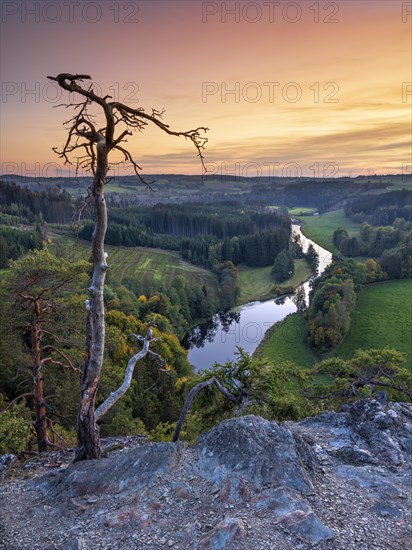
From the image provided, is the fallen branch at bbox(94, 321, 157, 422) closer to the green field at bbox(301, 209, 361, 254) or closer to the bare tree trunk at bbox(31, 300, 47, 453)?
the bare tree trunk at bbox(31, 300, 47, 453)

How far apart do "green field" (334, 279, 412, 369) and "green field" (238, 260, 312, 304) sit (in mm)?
19720

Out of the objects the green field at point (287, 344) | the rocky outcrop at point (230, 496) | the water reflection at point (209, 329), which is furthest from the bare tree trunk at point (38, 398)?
the water reflection at point (209, 329)

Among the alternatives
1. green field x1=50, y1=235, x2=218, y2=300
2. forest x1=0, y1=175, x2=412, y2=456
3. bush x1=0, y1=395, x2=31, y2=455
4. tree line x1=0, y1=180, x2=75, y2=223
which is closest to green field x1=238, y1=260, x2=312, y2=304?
forest x1=0, y1=175, x2=412, y2=456

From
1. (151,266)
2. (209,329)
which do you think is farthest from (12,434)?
(151,266)

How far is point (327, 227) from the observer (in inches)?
6506

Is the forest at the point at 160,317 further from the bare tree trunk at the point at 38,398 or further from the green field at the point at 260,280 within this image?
the green field at the point at 260,280

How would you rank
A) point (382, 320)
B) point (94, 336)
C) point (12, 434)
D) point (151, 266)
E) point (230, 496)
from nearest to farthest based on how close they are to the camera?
point (230, 496) → point (94, 336) → point (12, 434) → point (382, 320) → point (151, 266)

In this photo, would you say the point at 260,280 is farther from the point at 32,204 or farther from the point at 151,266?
the point at 32,204

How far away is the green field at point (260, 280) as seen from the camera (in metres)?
82.4

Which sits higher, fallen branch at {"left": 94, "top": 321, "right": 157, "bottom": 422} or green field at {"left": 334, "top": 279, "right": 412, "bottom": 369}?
fallen branch at {"left": 94, "top": 321, "right": 157, "bottom": 422}

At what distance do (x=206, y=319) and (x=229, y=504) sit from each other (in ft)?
204

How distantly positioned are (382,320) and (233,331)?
23.8m

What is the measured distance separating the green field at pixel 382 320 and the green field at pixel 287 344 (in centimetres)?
506

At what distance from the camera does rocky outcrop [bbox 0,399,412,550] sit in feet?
22.5
